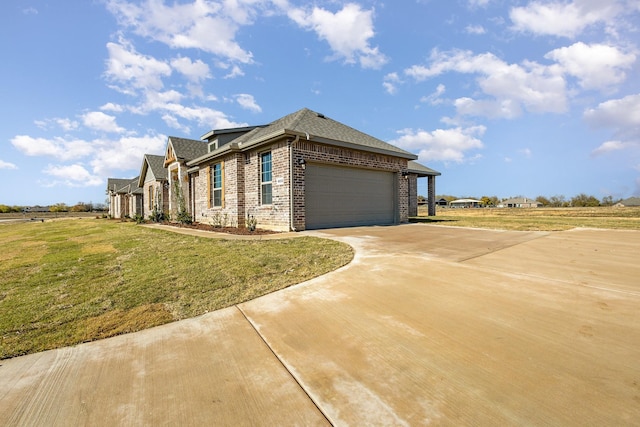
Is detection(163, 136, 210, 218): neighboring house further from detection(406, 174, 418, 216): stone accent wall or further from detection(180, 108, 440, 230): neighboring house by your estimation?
detection(406, 174, 418, 216): stone accent wall

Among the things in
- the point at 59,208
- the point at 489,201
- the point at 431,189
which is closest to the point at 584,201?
the point at 489,201

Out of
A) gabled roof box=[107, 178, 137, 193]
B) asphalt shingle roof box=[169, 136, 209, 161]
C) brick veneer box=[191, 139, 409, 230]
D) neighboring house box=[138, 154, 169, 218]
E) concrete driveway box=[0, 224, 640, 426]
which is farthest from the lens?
gabled roof box=[107, 178, 137, 193]

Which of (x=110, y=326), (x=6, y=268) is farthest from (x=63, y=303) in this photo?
(x=6, y=268)

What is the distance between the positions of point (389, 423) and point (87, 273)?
6.46 meters

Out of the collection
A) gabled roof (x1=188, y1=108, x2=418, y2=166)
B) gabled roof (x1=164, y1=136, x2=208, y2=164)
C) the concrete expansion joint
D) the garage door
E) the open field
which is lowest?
the concrete expansion joint

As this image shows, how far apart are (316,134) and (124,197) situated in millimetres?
32146

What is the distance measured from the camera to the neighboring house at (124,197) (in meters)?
29.4

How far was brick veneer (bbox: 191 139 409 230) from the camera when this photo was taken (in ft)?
33.5

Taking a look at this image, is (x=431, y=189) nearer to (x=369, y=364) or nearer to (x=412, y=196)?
(x=412, y=196)

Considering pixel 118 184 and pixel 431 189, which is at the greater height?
pixel 118 184

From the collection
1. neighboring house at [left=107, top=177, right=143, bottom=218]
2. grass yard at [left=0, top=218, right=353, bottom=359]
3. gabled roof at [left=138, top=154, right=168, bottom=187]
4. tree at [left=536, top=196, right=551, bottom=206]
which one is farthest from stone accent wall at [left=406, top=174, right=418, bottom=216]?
tree at [left=536, top=196, right=551, bottom=206]

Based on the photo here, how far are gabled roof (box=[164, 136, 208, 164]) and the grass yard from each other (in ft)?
38.9

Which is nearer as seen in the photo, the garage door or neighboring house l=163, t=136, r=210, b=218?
the garage door

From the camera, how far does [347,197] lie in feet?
39.4
